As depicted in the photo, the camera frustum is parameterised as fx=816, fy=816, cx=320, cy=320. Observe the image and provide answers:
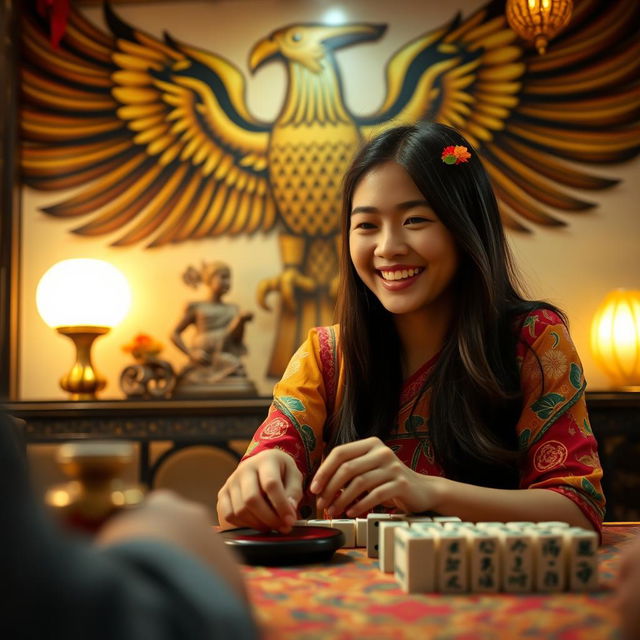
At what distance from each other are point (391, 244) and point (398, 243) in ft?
0.05

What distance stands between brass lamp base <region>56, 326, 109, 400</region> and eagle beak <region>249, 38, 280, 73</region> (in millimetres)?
1410

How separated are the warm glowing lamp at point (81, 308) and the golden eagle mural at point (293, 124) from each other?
17.0 inches

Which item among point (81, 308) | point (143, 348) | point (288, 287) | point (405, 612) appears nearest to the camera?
point (405, 612)

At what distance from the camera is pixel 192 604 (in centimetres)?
49

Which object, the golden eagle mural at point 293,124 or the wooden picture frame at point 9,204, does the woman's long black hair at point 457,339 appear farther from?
the wooden picture frame at point 9,204

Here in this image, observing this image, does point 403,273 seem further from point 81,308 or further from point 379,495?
point 81,308

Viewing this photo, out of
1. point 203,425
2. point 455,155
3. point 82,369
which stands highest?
point 455,155

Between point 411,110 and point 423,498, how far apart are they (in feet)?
9.18

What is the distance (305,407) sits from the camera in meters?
1.78

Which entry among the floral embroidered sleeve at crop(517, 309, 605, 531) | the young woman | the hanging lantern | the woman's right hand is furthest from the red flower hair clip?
the hanging lantern

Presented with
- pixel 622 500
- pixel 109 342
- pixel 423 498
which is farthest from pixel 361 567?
pixel 109 342

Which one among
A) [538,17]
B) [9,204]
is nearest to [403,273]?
[538,17]

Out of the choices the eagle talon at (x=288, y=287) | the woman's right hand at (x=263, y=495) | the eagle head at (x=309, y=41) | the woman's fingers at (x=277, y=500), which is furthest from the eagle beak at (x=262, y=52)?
the woman's fingers at (x=277, y=500)

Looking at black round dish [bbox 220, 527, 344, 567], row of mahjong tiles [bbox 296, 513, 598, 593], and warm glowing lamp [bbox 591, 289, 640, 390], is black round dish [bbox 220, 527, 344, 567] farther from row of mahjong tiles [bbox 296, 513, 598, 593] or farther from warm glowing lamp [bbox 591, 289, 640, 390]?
warm glowing lamp [bbox 591, 289, 640, 390]
